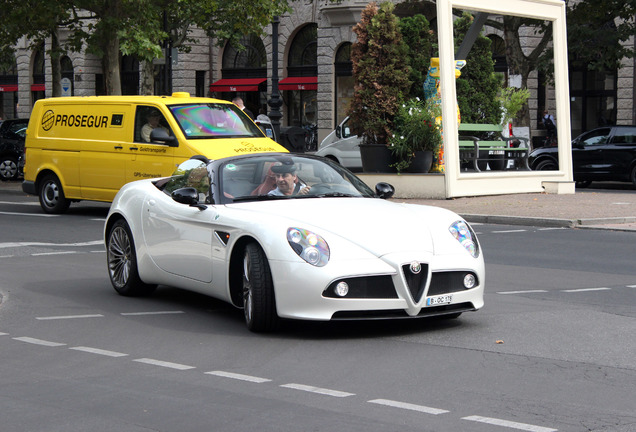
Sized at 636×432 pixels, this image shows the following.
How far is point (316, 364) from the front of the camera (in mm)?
6754

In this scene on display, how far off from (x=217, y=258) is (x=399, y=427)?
10.9 feet

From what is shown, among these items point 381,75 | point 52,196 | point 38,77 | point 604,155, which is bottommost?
Result: point 52,196

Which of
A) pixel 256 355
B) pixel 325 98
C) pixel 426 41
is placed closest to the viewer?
pixel 256 355

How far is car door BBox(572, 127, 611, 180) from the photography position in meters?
26.5

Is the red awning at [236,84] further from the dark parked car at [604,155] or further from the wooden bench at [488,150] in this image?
the wooden bench at [488,150]

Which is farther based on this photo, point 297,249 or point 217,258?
point 217,258

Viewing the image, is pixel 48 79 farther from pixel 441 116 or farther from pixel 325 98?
pixel 441 116

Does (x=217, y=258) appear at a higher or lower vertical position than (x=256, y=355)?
higher

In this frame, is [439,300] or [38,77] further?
[38,77]

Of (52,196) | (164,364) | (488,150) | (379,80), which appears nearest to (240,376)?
(164,364)

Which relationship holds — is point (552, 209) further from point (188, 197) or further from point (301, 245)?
point (301, 245)

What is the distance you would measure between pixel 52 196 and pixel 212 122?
Result: 3.53 m

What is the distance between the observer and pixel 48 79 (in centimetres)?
5525

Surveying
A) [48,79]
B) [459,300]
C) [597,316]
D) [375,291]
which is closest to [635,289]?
[597,316]
